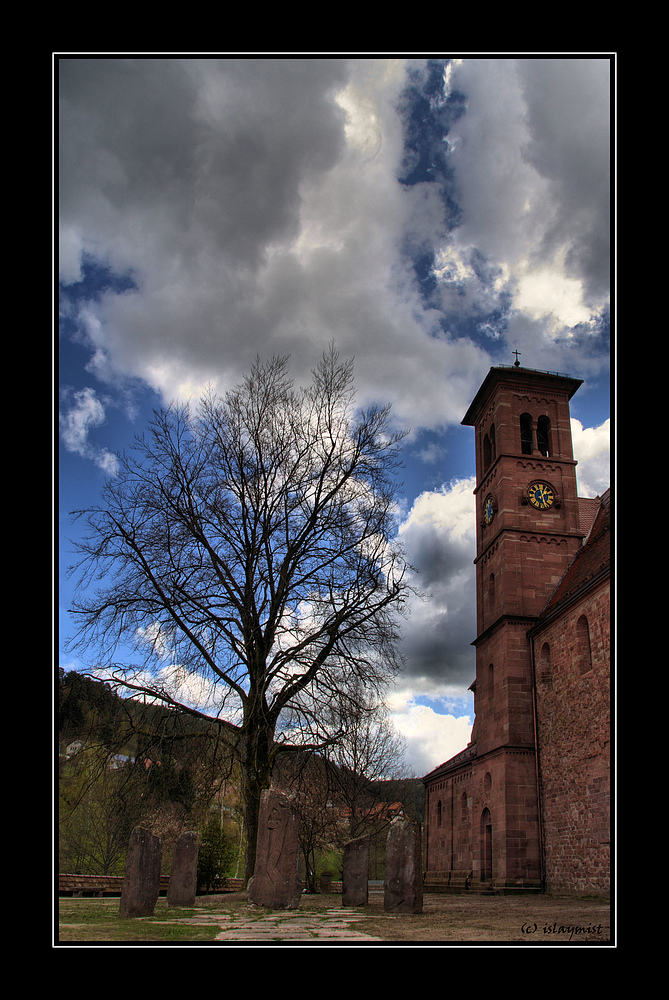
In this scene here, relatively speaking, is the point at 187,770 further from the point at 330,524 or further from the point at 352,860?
the point at 330,524

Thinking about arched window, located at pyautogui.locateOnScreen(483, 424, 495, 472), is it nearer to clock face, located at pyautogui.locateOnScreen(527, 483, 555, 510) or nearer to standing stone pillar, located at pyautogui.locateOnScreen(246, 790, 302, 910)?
clock face, located at pyautogui.locateOnScreen(527, 483, 555, 510)

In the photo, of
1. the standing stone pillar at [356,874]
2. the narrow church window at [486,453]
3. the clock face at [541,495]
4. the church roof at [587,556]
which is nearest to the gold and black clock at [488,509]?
the clock face at [541,495]

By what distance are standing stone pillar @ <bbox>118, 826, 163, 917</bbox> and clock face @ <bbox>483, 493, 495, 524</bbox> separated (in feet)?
68.5

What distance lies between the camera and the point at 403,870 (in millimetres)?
10414

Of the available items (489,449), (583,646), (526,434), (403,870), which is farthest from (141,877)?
(489,449)

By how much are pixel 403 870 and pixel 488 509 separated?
2015cm

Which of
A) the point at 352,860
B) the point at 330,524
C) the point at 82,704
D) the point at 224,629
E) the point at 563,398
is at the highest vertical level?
the point at 563,398

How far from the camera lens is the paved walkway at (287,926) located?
6.28 meters

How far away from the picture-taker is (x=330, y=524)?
1547cm

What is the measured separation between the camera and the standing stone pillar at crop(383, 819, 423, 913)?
10227 millimetres

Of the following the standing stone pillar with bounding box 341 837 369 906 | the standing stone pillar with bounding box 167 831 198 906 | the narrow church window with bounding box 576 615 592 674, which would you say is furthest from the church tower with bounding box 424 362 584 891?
the standing stone pillar with bounding box 167 831 198 906

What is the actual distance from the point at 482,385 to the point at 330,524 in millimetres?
18071
